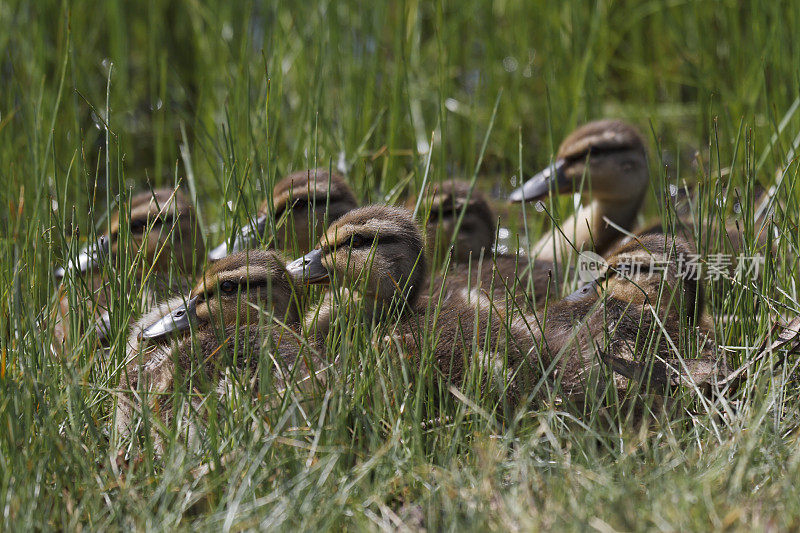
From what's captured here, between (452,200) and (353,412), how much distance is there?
1675 millimetres

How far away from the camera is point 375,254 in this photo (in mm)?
2904

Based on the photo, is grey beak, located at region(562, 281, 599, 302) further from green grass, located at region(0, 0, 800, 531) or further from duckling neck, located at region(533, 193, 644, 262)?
duckling neck, located at region(533, 193, 644, 262)

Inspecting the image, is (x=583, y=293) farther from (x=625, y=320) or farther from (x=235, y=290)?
(x=235, y=290)

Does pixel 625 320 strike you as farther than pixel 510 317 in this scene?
Yes

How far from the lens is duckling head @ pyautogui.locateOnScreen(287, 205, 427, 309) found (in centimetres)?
289

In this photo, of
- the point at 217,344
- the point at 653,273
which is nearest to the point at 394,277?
the point at 217,344

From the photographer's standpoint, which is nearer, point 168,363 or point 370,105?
point 168,363

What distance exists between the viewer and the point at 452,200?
3.87 metres

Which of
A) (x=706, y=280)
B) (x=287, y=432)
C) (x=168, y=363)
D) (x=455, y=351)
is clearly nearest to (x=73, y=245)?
(x=168, y=363)

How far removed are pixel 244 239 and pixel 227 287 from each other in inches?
20.3

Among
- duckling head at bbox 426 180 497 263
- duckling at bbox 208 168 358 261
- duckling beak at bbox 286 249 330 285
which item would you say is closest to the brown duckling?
duckling beak at bbox 286 249 330 285

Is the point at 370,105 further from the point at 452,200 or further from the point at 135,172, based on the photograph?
the point at 135,172

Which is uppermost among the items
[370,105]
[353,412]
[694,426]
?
[370,105]

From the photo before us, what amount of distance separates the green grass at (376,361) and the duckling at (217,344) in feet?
0.31
